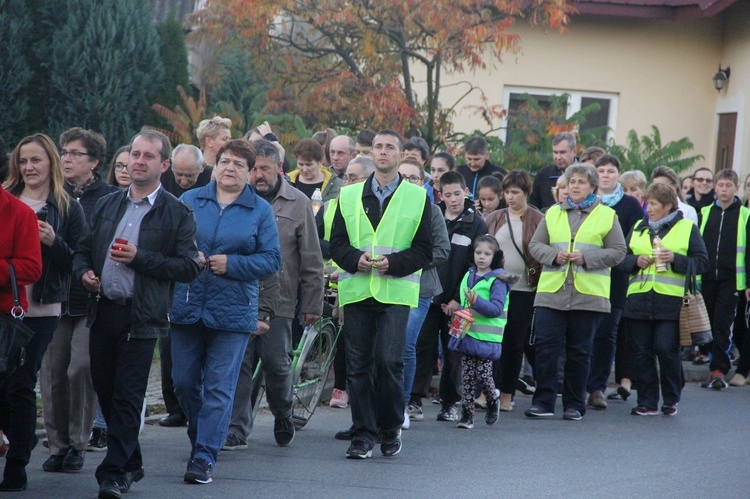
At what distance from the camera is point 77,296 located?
769cm

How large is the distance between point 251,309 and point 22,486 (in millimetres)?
1743

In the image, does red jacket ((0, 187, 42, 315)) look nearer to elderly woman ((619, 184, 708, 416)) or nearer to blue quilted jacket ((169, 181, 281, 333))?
blue quilted jacket ((169, 181, 281, 333))

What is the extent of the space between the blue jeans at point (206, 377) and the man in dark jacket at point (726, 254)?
302 inches

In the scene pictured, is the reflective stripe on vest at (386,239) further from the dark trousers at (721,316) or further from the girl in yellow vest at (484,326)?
the dark trousers at (721,316)

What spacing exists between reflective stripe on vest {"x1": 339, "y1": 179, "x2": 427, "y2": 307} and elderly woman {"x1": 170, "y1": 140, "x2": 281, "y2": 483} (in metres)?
0.87

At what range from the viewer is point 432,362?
35.4ft

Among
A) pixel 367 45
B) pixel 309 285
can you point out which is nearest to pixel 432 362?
pixel 309 285

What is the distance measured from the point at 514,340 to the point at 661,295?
1.46m

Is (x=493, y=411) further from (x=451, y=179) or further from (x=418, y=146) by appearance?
(x=418, y=146)

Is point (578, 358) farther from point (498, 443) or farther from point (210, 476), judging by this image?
point (210, 476)

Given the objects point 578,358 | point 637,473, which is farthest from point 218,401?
point 578,358

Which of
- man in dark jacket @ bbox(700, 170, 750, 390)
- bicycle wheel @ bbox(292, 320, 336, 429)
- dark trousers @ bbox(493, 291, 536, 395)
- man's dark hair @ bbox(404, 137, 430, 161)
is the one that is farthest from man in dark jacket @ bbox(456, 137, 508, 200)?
bicycle wheel @ bbox(292, 320, 336, 429)

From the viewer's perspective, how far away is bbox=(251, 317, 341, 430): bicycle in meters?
9.34

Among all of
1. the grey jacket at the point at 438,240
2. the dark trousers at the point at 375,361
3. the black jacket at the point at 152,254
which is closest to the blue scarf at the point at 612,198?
the grey jacket at the point at 438,240
